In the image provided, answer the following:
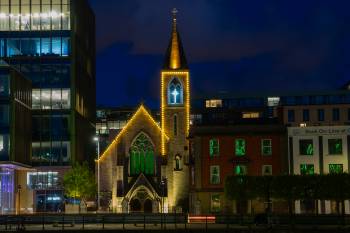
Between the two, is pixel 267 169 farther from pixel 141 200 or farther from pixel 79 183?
pixel 79 183

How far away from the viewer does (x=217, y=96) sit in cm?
19950

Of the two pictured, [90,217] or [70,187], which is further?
[70,187]

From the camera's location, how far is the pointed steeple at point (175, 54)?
129 metres

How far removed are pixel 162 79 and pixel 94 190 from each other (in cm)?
2026

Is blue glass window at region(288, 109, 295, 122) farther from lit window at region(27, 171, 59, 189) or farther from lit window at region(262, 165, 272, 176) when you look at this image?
lit window at region(27, 171, 59, 189)

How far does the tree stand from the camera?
127 metres

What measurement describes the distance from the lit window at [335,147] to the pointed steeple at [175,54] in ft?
106

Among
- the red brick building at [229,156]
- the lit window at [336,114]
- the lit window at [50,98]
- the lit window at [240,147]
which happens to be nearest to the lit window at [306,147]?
the red brick building at [229,156]

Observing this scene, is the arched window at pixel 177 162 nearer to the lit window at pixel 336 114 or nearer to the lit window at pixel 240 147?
the lit window at pixel 240 147

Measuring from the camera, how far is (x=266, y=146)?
107 m

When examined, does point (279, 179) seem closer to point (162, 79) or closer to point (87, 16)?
point (162, 79)

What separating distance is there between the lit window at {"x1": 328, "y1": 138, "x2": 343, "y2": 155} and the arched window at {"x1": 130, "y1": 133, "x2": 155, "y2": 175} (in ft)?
110

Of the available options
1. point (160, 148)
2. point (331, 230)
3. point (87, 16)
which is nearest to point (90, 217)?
point (331, 230)

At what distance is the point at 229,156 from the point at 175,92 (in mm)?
23614
